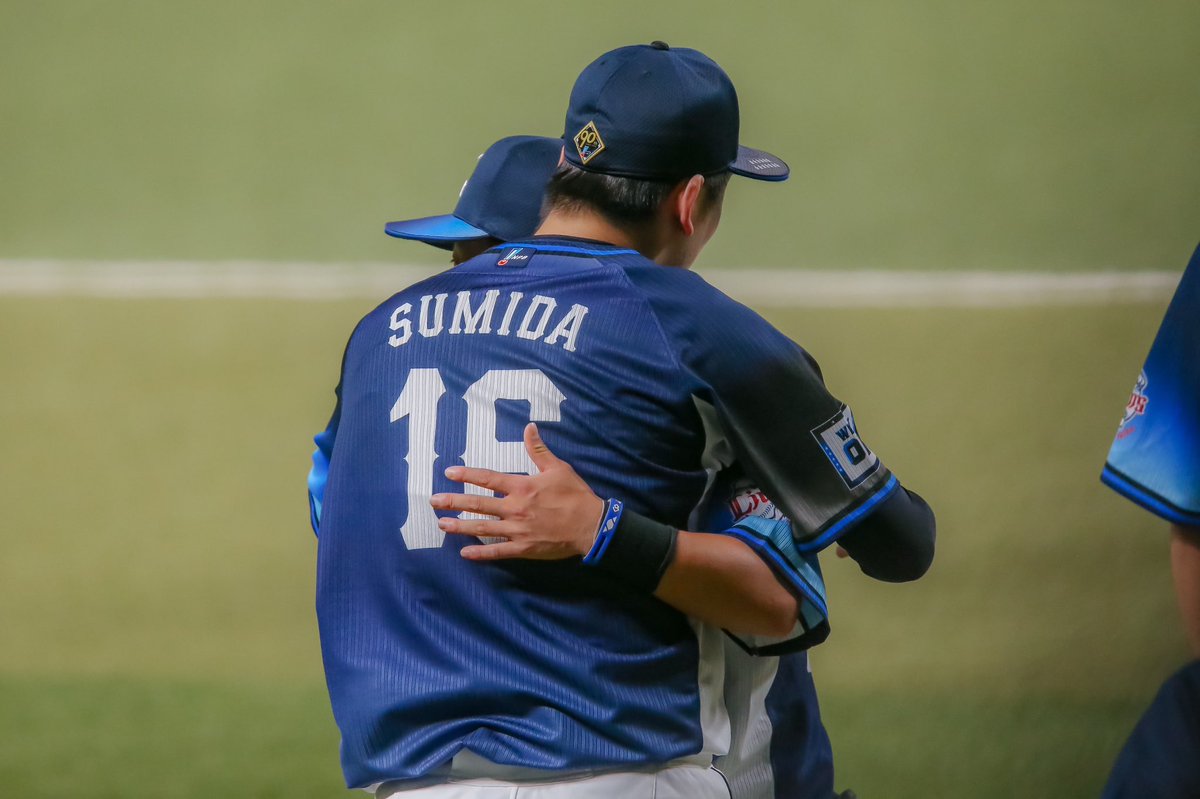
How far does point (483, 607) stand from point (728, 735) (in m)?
0.32

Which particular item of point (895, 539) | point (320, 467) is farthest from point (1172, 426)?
point (320, 467)

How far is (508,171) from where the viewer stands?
2111 mm

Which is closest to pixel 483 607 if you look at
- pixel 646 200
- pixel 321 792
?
pixel 646 200

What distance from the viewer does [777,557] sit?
4.64ft

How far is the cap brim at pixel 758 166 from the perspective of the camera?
171 centimetres

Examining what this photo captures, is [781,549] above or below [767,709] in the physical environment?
above

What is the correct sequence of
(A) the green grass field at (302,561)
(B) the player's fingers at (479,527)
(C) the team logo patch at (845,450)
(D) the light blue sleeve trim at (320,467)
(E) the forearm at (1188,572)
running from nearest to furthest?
1. (E) the forearm at (1188,572)
2. (B) the player's fingers at (479,527)
3. (C) the team logo patch at (845,450)
4. (D) the light blue sleeve trim at (320,467)
5. (A) the green grass field at (302,561)

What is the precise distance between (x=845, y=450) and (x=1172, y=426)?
1.05 ft

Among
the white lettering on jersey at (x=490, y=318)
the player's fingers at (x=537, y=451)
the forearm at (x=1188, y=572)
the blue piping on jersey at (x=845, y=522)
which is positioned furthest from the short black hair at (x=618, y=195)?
the forearm at (x=1188, y=572)

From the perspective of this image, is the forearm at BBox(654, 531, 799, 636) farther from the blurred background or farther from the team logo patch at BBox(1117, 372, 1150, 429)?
the blurred background

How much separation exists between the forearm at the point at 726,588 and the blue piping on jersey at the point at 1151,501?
1.15 ft

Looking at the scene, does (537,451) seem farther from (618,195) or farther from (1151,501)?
(1151,501)

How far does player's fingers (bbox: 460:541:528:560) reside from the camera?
4.25 ft

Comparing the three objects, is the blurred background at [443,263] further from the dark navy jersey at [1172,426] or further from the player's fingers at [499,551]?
the player's fingers at [499,551]
